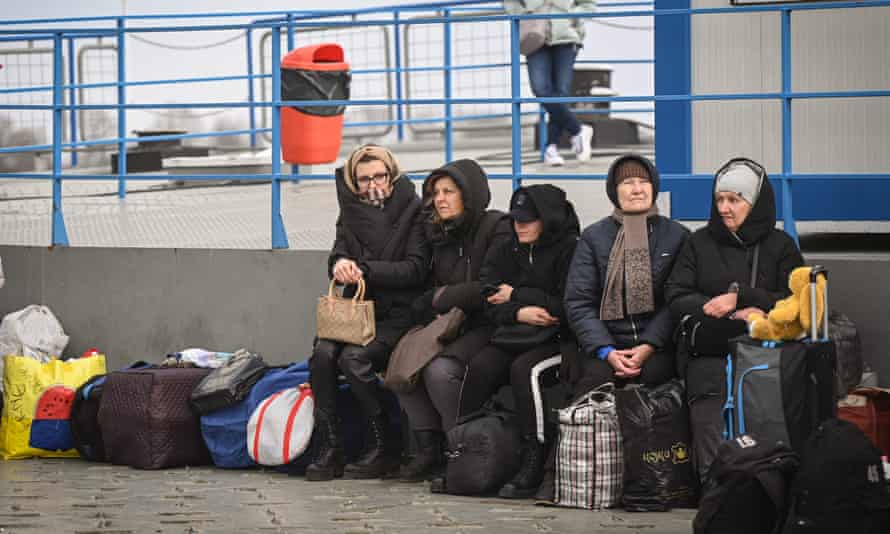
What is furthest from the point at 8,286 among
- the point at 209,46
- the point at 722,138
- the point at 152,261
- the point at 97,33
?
the point at 209,46

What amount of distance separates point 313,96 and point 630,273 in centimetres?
421

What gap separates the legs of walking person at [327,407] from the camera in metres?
7.23

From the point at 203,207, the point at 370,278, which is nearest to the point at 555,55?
the point at 203,207

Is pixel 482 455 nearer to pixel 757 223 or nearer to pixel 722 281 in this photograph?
pixel 722 281

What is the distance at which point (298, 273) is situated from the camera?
819 cm

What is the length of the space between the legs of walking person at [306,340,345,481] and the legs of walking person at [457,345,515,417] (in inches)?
26.2

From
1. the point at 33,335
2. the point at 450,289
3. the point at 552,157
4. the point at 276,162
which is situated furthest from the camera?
the point at 552,157

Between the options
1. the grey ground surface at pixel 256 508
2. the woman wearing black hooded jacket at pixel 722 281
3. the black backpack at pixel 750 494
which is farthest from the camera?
the woman wearing black hooded jacket at pixel 722 281

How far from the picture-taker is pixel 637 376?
6.60 metres

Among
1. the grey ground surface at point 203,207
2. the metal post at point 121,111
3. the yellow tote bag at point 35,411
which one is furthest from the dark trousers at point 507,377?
the metal post at point 121,111

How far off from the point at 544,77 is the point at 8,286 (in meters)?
4.25

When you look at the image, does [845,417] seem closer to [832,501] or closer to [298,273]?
[832,501]

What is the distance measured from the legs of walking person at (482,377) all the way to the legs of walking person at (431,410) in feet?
0.23

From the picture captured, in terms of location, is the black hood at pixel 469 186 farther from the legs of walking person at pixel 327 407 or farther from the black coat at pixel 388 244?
the legs of walking person at pixel 327 407
